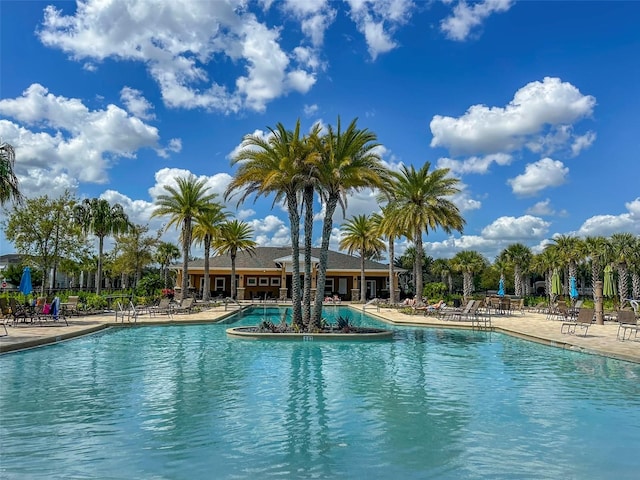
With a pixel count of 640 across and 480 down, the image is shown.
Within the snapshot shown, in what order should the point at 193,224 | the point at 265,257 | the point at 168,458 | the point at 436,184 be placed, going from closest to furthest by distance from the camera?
the point at 168,458
the point at 436,184
the point at 193,224
the point at 265,257

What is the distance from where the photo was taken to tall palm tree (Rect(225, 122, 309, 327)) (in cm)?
1805

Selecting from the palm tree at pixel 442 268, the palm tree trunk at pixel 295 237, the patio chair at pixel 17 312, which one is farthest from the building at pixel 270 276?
the patio chair at pixel 17 312

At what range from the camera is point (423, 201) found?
31.4 meters

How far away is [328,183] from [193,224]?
2262 cm

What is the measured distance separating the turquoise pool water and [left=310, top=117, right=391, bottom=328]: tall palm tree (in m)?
5.98

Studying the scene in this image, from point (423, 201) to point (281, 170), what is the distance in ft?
50.6

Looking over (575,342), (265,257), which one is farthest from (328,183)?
(265,257)

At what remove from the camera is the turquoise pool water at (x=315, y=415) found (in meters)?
5.80

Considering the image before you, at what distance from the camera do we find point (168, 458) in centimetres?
594

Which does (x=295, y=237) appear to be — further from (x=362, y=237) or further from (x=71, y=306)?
(x=362, y=237)

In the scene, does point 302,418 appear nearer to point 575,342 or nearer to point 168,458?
point 168,458

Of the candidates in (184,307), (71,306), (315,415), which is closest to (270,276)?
(184,307)

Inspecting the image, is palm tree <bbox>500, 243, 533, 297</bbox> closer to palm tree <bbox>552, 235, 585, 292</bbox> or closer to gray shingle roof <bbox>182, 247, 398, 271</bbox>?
palm tree <bbox>552, 235, 585, 292</bbox>

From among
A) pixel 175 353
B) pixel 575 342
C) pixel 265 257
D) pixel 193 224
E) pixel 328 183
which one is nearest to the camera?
pixel 175 353
